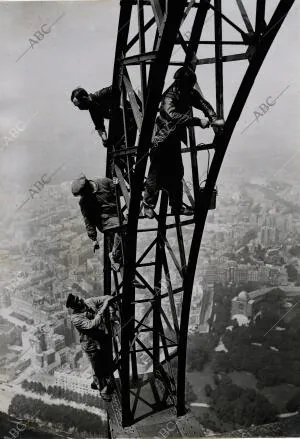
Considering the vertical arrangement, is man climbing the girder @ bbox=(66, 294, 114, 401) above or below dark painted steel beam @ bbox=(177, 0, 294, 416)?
below

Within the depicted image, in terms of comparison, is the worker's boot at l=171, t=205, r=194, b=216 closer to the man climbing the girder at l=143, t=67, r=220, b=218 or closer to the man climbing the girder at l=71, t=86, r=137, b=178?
the man climbing the girder at l=143, t=67, r=220, b=218

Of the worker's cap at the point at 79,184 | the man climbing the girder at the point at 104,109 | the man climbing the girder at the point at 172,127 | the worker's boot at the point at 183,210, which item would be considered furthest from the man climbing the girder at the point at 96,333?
the man climbing the girder at the point at 104,109

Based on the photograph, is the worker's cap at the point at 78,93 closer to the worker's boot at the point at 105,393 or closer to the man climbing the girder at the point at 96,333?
the man climbing the girder at the point at 96,333

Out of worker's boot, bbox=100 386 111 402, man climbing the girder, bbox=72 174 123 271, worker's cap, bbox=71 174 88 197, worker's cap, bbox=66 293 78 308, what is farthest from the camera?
worker's boot, bbox=100 386 111 402

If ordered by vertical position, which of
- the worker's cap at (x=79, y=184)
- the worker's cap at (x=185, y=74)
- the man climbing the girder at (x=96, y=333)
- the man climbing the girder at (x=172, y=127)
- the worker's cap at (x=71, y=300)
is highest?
the worker's cap at (x=185, y=74)

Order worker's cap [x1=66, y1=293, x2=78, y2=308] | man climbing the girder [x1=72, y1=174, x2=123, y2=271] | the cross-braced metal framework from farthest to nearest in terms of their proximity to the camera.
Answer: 1. worker's cap [x1=66, y1=293, x2=78, y2=308]
2. man climbing the girder [x1=72, y1=174, x2=123, y2=271]
3. the cross-braced metal framework

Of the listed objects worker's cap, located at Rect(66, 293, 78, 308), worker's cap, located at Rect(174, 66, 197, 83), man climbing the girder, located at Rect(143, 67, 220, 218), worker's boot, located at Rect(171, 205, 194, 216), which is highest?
worker's cap, located at Rect(174, 66, 197, 83)

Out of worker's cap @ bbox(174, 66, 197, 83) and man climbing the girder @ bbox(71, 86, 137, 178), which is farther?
man climbing the girder @ bbox(71, 86, 137, 178)

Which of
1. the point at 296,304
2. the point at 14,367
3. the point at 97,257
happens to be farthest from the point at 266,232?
the point at 14,367

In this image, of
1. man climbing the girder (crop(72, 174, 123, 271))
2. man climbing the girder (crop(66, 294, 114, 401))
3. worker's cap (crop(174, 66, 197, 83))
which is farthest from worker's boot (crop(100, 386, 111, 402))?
worker's cap (crop(174, 66, 197, 83))
